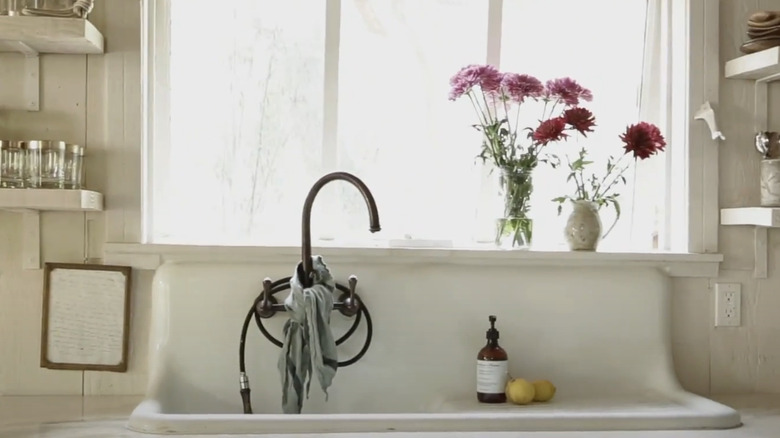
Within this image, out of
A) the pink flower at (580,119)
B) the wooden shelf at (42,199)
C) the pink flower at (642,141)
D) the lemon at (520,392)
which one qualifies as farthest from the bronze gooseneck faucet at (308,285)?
the pink flower at (642,141)

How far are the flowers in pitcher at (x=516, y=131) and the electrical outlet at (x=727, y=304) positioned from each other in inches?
20.2

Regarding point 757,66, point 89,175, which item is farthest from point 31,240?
point 757,66

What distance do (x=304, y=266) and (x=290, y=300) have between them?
8 cm

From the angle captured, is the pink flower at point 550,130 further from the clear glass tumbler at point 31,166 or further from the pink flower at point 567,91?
the clear glass tumbler at point 31,166

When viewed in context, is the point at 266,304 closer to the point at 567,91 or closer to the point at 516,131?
the point at 516,131

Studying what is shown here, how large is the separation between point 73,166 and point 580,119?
118 centimetres

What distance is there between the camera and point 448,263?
2.15 metres

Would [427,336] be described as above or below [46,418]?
above

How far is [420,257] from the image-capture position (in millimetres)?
2143

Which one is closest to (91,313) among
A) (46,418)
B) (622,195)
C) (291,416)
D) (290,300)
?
(46,418)

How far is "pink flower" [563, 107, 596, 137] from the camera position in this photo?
2146mm

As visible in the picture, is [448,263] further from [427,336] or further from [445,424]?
[445,424]

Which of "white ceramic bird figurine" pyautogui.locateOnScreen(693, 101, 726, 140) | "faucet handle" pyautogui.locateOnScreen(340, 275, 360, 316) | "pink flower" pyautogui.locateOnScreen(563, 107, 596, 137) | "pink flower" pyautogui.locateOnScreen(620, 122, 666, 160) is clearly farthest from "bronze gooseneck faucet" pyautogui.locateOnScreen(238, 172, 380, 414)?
"white ceramic bird figurine" pyautogui.locateOnScreen(693, 101, 726, 140)

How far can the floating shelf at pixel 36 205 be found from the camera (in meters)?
1.87
